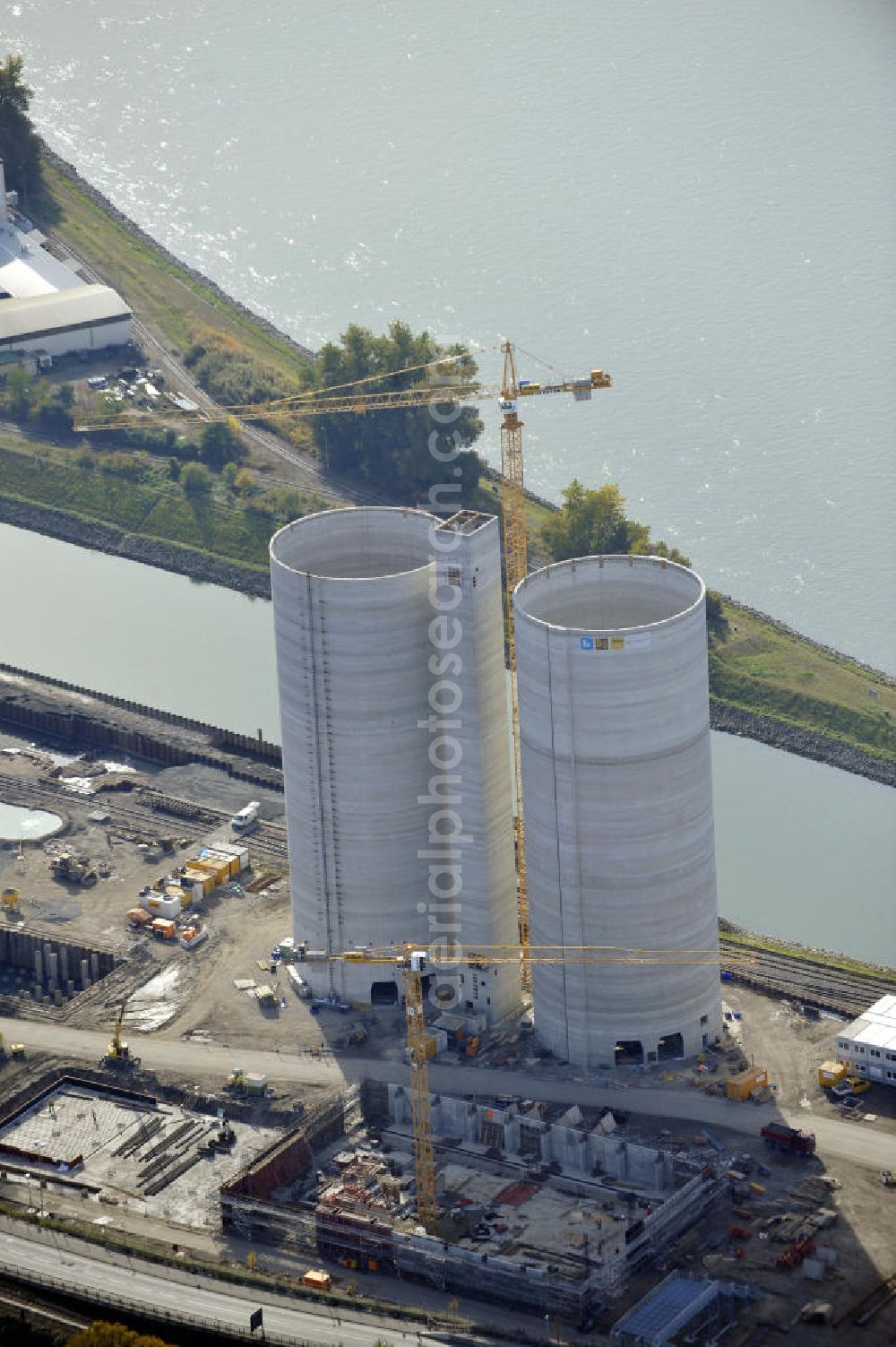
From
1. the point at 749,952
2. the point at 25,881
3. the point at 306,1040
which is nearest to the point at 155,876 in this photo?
the point at 25,881

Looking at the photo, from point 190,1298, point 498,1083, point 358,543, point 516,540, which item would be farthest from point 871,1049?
point 358,543

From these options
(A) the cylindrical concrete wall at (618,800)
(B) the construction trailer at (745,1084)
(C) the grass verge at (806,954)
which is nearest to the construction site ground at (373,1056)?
(B) the construction trailer at (745,1084)

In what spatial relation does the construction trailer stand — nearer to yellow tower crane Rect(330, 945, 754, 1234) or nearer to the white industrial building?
the white industrial building

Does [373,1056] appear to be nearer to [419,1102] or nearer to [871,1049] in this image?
[419,1102]

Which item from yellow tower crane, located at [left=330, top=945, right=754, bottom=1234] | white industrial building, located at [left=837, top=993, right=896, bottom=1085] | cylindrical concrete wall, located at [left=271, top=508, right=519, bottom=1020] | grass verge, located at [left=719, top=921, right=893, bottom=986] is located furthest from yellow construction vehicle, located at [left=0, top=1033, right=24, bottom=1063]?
white industrial building, located at [left=837, top=993, right=896, bottom=1085]

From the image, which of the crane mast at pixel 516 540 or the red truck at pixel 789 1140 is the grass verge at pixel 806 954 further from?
the red truck at pixel 789 1140

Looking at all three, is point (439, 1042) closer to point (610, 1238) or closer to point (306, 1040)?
point (306, 1040)
